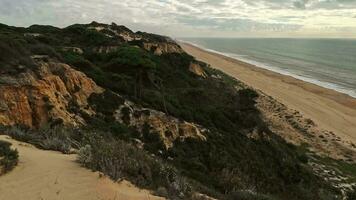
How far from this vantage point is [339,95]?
61.8 m

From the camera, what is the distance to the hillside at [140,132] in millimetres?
8883

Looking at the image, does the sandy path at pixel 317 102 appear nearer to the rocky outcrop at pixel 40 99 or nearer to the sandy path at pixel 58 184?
the rocky outcrop at pixel 40 99

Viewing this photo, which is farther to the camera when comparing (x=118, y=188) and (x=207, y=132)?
(x=207, y=132)

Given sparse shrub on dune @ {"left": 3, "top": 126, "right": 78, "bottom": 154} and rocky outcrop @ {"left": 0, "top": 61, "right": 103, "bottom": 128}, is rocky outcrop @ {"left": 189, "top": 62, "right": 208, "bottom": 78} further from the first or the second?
sparse shrub on dune @ {"left": 3, "top": 126, "right": 78, "bottom": 154}

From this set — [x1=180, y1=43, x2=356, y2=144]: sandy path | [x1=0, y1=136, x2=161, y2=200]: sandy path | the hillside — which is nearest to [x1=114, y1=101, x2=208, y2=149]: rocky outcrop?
the hillside

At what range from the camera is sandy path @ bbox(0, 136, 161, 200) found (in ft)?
22.0

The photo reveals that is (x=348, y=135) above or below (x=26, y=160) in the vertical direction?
below

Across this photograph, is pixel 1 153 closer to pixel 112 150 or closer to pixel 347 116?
pixel 112 150

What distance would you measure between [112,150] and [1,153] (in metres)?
2.00

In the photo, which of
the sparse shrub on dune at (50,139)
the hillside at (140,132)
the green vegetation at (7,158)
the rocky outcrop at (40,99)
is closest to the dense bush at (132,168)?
the hillside at (140,132)

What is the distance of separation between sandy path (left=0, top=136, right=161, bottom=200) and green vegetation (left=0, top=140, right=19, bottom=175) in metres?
0.11

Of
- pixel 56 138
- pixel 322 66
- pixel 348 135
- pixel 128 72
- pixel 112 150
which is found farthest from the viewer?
pixel 322 66

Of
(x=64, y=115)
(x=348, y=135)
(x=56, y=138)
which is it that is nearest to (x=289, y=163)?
(x=64, y=115)

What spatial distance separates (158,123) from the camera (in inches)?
811
